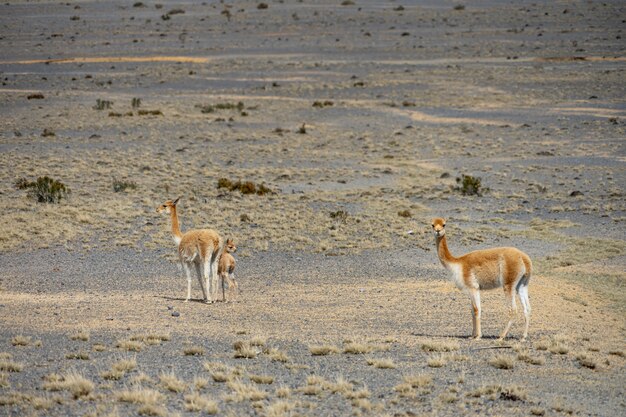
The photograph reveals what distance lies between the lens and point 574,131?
4147 centimetres

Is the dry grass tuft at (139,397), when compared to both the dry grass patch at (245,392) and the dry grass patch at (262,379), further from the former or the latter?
the dry grass patch at (262,379)

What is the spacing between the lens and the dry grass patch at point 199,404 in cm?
959

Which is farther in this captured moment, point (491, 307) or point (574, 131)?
point (574, 131)

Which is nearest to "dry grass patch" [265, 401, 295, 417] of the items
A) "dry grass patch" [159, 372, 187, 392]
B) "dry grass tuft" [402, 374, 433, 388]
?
"dry grass patch" [159, 372, 187, 392]

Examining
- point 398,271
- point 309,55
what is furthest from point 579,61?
point 398,271

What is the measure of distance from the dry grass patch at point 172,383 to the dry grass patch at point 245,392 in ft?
1.80

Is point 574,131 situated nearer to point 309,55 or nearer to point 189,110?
point 189,110

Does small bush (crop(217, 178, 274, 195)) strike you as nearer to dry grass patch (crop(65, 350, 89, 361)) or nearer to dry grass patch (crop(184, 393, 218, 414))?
dry grass patch (crop(65, 350, 89, 361))

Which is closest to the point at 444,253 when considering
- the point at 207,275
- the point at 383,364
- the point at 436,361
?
the point at 436,361

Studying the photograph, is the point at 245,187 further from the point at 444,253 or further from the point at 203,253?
the point at 444,253

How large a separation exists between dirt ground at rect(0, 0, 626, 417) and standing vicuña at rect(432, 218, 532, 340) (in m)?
0.48

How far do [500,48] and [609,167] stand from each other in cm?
4241

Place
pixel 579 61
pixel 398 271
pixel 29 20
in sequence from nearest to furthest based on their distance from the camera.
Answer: pixel 398 271 < pixel 579 61 < pixel 29 20

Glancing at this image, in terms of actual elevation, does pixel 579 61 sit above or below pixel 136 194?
above
